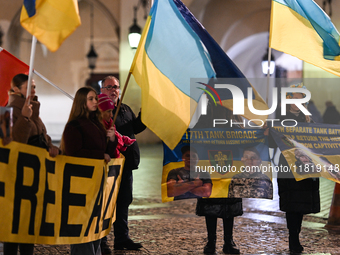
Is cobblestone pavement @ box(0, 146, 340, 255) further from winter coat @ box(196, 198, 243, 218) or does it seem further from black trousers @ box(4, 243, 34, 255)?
black trousers @ box(4, 243, 34, 255)

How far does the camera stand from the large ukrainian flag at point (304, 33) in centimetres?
477

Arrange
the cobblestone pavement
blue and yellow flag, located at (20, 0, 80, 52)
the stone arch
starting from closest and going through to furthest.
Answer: blue and yellow flag, located at (20, 0, 80, 52), the cobblestone pavement, the stone arch

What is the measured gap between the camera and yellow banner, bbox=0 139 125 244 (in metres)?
3.40

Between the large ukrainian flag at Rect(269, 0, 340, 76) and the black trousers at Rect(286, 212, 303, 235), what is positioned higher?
the large ukrainian flag at Rect(269, 0, 340, 76)

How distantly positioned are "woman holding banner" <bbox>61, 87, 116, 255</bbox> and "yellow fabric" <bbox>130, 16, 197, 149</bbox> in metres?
0.41

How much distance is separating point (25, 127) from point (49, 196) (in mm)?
596

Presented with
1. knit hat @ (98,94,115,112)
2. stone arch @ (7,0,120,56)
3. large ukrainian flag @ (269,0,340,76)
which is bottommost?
knit hat @ (98,94,115,112)

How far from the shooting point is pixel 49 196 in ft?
11.8

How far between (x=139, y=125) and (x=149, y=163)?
29.7 feet

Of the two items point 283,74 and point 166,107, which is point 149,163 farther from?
point 283,74

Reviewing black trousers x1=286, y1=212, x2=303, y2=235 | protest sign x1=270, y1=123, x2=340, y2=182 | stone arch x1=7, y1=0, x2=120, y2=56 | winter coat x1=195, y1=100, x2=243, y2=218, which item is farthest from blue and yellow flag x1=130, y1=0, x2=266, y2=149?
stone arch x1=7, y1=0, x2=120, y2=56

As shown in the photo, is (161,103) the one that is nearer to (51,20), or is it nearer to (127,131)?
(127,131)

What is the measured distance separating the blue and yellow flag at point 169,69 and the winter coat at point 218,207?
3.44ft

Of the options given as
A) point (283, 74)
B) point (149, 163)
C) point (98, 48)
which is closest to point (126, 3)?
point (98, 48)
